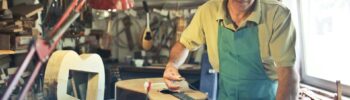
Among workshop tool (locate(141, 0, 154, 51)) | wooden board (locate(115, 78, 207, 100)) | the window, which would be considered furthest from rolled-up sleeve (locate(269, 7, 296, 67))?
workshop tool (locate(141, 0, 154, 51))

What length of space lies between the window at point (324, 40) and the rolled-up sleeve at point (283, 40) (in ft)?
3.17

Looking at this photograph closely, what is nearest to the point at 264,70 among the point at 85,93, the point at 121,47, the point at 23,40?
the point at 85,93

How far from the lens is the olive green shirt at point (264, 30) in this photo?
1434mm

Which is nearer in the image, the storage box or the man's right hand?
the man's right hand

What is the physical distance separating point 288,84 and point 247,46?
307 mm

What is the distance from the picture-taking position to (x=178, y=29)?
4117 millimetres

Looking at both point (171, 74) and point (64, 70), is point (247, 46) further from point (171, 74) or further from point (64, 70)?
point (64, 70)

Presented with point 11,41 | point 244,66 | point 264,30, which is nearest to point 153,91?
point 244,66

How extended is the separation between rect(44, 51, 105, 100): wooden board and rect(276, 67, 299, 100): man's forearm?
103 centimetres

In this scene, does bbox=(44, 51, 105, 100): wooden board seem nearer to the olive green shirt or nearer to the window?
the olive green shirt

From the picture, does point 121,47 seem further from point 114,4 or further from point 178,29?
point 114,4

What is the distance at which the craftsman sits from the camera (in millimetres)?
1429

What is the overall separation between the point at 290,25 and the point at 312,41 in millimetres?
1484

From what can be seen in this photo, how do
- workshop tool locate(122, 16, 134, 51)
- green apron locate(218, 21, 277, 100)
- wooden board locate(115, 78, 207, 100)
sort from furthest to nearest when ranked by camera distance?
1. workshop tool locate(122, 16, 134, 51)
2. wooden board locate(115, 78, 207, 100)
3. green apron locate(218, 21, 277, 100)
